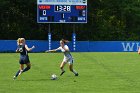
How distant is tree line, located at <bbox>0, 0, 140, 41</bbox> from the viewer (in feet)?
198

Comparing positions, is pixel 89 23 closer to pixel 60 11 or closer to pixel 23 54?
pixel 60 11

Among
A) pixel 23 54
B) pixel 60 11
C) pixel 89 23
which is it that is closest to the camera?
→ pixel 23 54

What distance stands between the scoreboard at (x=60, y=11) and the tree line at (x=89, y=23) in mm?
10555

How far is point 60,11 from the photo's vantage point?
48562 millimetres

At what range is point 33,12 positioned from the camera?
6181cm

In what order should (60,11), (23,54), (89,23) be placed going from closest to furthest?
(23,54)
(60,11)
(89,23)

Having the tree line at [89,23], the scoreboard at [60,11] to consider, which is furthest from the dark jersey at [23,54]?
the tree line at [89,23]

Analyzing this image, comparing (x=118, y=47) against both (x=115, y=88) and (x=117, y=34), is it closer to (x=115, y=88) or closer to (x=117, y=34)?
(x=117, y=34)

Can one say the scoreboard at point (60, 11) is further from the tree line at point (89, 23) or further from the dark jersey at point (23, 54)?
the dark jersey at point (23, 54)

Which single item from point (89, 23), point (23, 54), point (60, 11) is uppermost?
point (60, 11)

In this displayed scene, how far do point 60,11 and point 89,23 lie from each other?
16434 mm

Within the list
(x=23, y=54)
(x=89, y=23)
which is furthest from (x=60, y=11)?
(x=23, y=54)

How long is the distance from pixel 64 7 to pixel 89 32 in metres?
15.4

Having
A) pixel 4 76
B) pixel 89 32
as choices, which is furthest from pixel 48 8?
pixel 4 76
